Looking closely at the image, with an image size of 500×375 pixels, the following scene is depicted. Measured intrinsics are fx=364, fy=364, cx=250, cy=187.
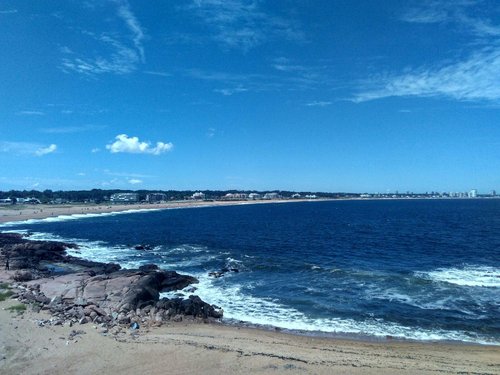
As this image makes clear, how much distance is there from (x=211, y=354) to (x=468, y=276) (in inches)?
1158

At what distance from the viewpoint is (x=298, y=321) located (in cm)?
2492

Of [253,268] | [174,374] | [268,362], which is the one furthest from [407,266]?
[174,374]

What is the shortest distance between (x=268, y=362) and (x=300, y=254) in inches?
1321

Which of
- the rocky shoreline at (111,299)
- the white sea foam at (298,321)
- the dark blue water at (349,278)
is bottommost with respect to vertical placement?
the white sea foam at (298,321)

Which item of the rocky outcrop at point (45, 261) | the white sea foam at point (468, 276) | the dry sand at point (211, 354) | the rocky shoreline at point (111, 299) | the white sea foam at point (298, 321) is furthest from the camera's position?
the rocky outcrop at point (45, 261)

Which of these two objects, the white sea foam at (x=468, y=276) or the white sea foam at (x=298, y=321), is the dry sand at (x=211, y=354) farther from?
the white sea foam at (x=468, y=276)

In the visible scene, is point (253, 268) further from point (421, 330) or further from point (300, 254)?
point (421, 330)

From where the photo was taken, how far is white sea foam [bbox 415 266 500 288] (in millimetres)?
33062

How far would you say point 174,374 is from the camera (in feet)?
53.0

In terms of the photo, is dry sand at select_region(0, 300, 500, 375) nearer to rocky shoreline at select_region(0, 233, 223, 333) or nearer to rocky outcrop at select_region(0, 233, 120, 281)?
rocky shoreline at select_region(0, 233, 223, 333)

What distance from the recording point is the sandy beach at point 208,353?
16703 mm

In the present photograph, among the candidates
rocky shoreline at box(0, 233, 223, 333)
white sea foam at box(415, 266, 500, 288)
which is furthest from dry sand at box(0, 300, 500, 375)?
white sea foam at box(415, 266, 500, 288)

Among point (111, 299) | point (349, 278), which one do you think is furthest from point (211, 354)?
point (349, 278)

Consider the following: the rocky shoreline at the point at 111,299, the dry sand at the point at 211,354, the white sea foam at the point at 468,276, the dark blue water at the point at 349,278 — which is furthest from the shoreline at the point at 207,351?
the white sea foam at the point at 468,276
